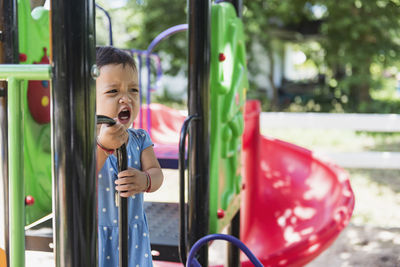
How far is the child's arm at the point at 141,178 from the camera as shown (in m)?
1.29

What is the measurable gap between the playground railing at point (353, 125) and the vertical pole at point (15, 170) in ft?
17.7

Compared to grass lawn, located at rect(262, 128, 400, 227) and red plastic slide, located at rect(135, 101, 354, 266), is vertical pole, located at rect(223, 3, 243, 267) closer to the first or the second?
red plastic slide, located at rect(135, 101, 354, 266)

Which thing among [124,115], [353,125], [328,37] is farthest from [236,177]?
[328,37]

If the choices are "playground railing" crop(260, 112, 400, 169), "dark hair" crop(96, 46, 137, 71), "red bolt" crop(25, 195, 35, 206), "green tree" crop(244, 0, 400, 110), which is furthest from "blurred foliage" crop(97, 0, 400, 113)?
"dark hair" crop(96, 46, 137, 71)

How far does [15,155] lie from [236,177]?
66.8 inches

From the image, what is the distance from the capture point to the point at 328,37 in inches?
518

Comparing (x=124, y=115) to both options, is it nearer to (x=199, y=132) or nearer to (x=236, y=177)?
(x=199, y=132)

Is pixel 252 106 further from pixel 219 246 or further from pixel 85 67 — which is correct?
pixel 85 67

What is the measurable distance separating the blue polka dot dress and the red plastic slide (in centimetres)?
166

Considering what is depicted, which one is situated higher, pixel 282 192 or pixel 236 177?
pixel 236 177

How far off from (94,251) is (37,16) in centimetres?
158

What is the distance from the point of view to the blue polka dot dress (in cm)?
147

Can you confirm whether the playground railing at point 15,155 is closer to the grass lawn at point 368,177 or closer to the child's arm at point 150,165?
the child's arm at point 150,165

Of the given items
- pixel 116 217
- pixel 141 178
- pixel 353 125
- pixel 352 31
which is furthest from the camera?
pixel 352 31
